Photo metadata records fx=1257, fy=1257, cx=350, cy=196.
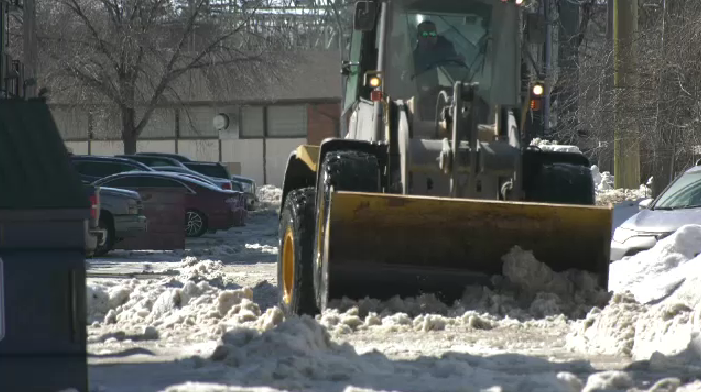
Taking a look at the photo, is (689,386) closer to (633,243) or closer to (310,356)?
(310,356)

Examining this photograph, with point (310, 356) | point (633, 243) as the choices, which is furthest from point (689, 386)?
point (633, 243)

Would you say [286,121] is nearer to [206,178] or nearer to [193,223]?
[206,178]

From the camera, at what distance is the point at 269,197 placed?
44.8m

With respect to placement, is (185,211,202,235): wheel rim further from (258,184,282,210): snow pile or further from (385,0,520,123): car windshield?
(385,0,520,123): car windshield

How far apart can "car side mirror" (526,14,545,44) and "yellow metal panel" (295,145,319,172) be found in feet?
7.18

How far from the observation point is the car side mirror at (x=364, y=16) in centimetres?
1087

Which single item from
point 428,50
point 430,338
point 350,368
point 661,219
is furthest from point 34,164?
point 661,219

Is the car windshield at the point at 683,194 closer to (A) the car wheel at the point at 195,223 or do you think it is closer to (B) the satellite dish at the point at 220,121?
(A) the car wheel at the point at 195,223

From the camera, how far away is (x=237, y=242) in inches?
984

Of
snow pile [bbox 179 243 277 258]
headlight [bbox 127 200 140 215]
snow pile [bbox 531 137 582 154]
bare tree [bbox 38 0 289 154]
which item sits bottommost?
snow pile [bbox 179 243 277 258]

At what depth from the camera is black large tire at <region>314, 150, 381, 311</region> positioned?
1016 centimetres

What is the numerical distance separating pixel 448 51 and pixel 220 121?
136 feet

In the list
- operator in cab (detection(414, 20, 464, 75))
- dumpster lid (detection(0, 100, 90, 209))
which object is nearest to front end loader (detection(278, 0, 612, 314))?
operator in cab (detection(414, 20, 464, 75))

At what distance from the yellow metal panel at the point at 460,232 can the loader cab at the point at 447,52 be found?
119 cm
